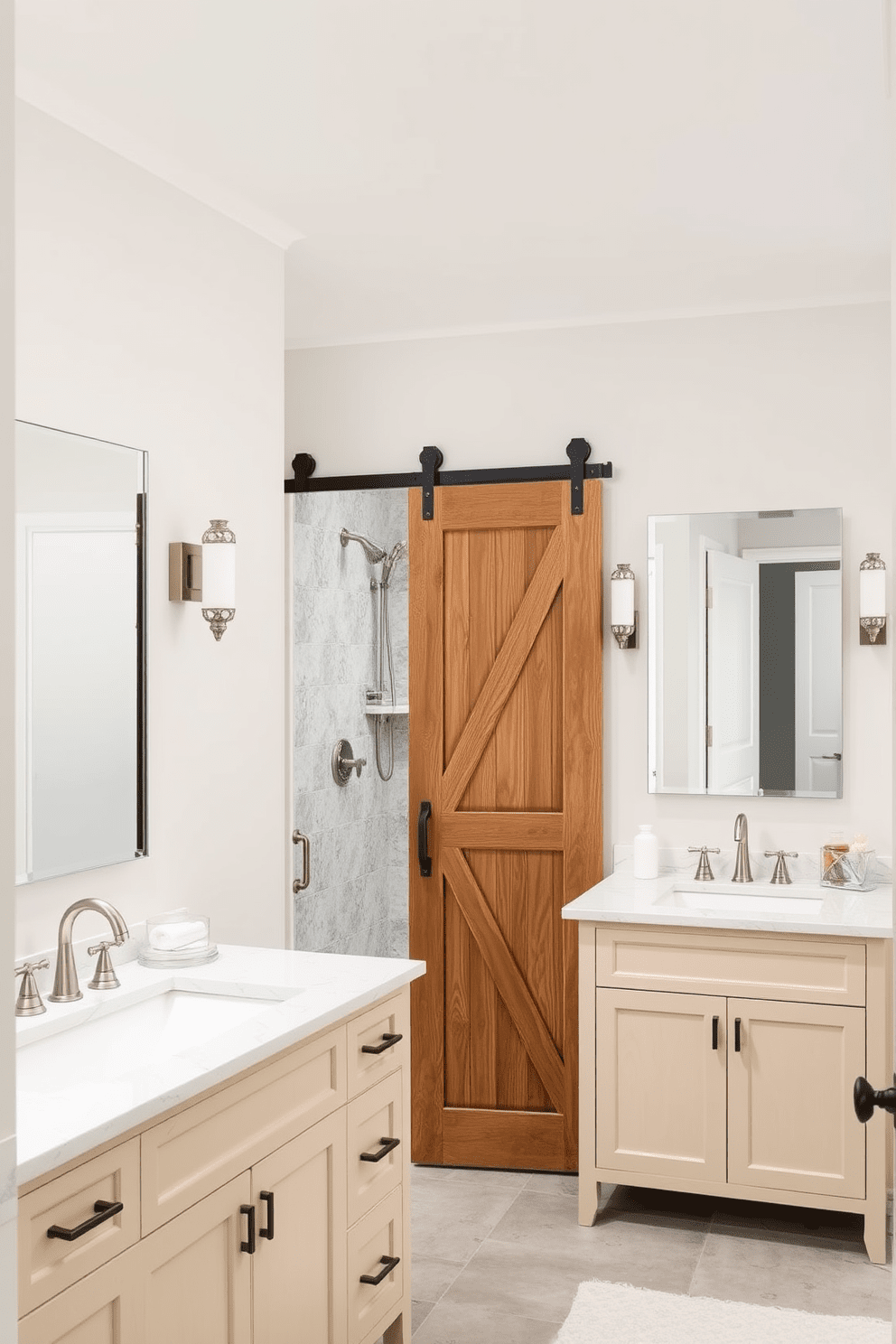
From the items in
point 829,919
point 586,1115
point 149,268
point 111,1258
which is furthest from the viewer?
point 586,1115

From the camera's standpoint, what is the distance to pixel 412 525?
13.4ft

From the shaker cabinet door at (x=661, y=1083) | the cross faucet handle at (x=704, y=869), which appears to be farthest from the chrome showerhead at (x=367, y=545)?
the shaker cabinet door at (x=661, y=1083)

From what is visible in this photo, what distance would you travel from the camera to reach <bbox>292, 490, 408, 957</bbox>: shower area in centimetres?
463

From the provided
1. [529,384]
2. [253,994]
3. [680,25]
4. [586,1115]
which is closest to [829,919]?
[586,1115]

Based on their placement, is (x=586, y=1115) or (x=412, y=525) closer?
(x=586, y=1115)

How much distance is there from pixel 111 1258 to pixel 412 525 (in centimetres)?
273

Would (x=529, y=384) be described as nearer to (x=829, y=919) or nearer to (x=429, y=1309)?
(x=829, y=919)

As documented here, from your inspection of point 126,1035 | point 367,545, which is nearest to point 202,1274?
point 126,1035

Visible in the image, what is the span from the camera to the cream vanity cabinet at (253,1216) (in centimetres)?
168

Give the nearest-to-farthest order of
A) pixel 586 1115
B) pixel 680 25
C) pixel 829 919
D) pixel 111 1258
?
pixel 111 1258 < pixel 680 25 < pixel 829 919 < pixel 586 1115

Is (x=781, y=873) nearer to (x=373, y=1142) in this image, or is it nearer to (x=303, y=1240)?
(x=373, y=1142)

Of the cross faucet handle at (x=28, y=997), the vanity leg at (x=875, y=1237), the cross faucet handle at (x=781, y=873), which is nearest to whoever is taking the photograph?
the cross faucet handle at (x=28, y=997)

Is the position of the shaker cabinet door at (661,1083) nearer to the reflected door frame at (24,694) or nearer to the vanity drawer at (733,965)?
the vanity drawer at (733,965)

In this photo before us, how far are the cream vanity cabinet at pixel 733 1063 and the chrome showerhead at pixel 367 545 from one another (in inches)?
82.6
